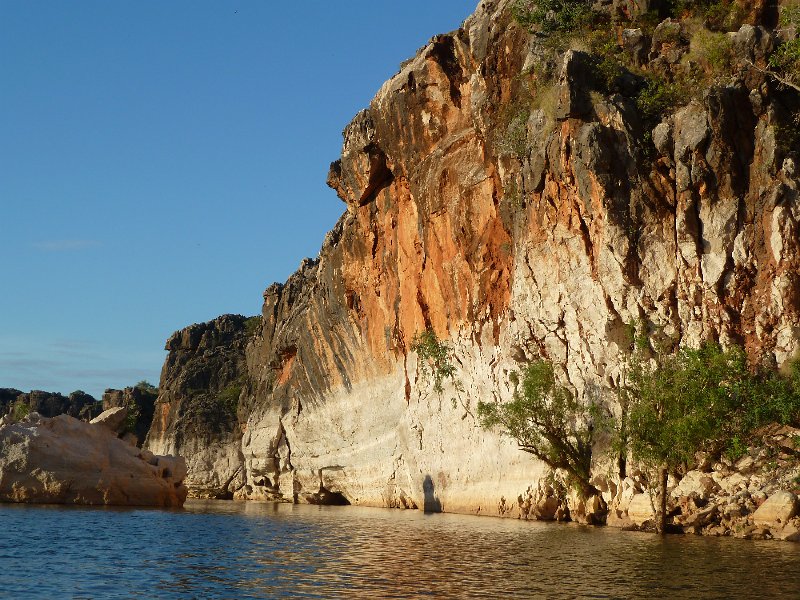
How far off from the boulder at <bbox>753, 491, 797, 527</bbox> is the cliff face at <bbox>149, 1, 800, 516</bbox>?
6853mm

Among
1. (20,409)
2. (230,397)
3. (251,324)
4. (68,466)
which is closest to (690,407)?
(68,466)

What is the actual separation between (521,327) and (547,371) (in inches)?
171

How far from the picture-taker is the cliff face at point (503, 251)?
129 feet

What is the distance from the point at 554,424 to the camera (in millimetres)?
43062

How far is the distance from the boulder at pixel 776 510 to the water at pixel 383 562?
1.93 m

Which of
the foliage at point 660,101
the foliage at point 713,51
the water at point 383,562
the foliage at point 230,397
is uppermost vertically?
the foliage at point 713,51

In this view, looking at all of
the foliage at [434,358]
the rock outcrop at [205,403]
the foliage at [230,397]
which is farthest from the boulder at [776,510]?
the foliage at [230,397]

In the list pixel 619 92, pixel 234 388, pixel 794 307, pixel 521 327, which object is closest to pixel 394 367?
pixel 521 327

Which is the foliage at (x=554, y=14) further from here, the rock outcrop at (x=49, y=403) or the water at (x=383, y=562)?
the rock outcrop at (x=49, y=403)

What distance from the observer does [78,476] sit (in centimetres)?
5197

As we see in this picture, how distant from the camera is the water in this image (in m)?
21.8

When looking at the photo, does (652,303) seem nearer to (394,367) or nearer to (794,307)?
(794,307)

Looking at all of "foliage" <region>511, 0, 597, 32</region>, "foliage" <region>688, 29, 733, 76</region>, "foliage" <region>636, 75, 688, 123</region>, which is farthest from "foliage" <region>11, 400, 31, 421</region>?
"foliage" <region>688, 29, 733, 76</region>

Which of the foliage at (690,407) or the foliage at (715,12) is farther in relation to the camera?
the foliage at (715,12)
